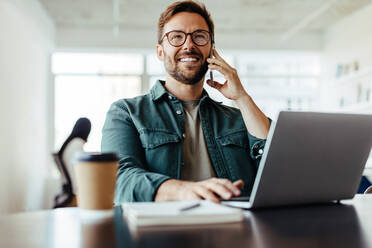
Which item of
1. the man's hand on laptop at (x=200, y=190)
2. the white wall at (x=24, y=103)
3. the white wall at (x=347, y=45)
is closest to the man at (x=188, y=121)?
the man's hand on laptop at (x=200, y=190)

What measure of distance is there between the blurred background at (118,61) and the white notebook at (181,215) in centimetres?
410

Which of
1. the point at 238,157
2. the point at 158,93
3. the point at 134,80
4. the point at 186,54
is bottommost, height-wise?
the point at 238,157

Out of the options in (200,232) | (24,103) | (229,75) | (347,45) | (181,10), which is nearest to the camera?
(200,232)

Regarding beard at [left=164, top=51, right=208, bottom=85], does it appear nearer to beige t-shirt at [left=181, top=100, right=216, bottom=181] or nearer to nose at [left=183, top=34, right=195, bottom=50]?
nose at [left=183, top=34, right=195, bottom=50]

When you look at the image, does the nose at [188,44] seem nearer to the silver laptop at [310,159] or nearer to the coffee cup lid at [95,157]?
the silver laptop at [310,159]

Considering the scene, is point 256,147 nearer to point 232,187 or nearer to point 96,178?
point 232,187

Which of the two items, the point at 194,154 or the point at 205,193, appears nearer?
the point at 205,193

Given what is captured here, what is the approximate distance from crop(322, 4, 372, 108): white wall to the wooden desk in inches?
210

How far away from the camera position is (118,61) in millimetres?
7258

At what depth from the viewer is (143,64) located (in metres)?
7.21

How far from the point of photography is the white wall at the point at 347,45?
5.85 metres

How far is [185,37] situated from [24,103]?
4042 mm

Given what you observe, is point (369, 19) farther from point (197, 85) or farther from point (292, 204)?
point (292, 204)

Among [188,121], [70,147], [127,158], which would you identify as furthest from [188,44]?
[70,147]
